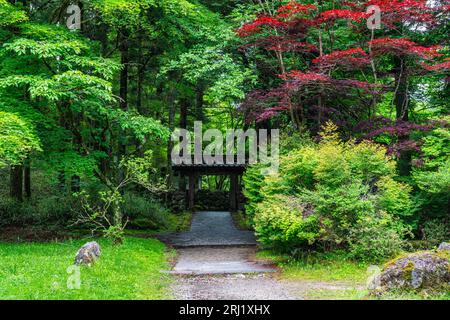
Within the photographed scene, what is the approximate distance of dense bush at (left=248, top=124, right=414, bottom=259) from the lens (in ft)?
34.3

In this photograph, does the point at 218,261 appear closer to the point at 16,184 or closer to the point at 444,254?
the point at 444,254

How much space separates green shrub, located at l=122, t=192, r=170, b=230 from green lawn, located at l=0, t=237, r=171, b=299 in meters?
5.57

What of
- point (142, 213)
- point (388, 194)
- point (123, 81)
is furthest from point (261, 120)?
point (142, 213)

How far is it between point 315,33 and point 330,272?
9.35 m

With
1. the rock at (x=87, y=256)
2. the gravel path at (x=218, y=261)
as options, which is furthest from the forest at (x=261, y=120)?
the gravel path at (x=218, y=261)

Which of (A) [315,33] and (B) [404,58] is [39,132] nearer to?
(A) [315,33]

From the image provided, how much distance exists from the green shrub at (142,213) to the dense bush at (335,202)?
7.85 m

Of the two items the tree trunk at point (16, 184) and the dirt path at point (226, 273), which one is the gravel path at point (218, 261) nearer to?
the dirt path at point (226, 273)

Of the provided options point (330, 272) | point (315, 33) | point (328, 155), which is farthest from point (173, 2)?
point (330, 272)

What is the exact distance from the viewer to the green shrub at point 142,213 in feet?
60.4

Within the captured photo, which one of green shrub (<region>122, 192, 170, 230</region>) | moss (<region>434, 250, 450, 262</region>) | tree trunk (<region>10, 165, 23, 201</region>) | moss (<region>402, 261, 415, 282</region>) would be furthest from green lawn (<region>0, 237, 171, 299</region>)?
green shrub (<region>122, 192, 170, 230</region>)

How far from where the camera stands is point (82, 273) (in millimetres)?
8344

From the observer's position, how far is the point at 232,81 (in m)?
14.4
